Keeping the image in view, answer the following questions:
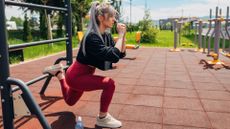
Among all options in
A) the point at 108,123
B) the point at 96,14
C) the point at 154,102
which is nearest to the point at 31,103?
the point at 108,123

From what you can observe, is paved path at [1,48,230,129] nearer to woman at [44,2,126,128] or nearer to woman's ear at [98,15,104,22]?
woman at [44,2,126,128]

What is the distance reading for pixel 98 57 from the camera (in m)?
2.83

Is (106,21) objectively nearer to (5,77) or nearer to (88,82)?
(88,82)

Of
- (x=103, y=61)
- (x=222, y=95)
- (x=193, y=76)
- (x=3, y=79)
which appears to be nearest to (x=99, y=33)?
(x=103, y=61)

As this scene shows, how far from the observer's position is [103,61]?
292 centimetres

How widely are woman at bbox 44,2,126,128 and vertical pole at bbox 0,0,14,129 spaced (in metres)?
0.72

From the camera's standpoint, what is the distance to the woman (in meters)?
2.83

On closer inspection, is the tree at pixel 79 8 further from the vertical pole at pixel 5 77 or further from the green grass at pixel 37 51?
the vertical pole at pixel 5 77

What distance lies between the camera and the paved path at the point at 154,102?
10.6 feet

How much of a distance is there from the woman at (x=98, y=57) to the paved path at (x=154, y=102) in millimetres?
347

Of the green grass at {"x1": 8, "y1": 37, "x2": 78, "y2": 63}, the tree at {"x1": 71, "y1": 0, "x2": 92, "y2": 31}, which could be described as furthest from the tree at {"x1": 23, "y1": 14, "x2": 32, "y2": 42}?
the green grass at {"x1": 8, "y1": 37, "x2": 78, "y2": 63}

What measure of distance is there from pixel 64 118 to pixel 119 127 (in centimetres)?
69

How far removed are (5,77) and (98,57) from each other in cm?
88

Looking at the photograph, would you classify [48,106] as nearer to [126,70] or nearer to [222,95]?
[222,95]
